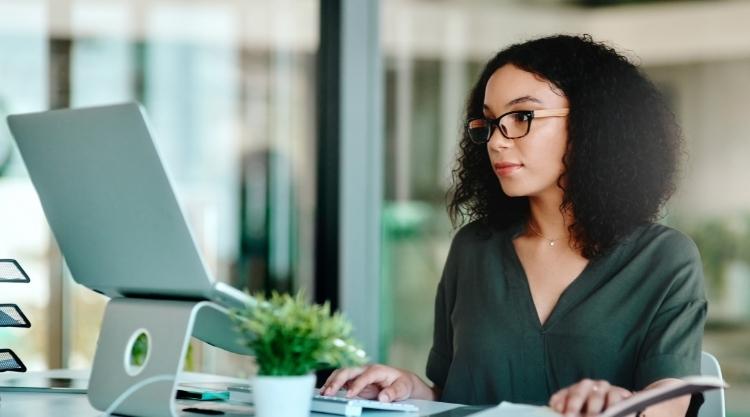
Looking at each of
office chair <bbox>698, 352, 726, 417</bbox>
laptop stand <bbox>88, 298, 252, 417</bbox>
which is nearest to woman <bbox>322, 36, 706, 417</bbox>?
office chair <bbox>698, 352, 726, 417</bbox>

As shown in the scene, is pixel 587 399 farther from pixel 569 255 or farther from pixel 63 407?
pixel 63 407

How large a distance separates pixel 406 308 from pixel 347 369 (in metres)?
2.41

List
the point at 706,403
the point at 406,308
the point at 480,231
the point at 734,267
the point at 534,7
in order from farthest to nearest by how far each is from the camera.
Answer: the point at 406,308 → the point at 534,7 → the point at 734,267 → the point at 480,231 → the point at 706,403

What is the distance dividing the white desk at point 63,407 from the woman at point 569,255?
0.42 ft

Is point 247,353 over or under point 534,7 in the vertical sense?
under

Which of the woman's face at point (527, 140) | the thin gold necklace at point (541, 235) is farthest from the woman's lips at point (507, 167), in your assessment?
the thin gold necklace at point (541, 235)

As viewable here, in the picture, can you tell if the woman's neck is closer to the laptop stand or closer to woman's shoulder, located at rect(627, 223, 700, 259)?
woman's shoulder, located at rect(627, 223, 700, 259)

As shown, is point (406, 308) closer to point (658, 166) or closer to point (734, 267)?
point (734, 267)

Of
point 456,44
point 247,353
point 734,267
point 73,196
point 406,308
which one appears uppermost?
point 456,44

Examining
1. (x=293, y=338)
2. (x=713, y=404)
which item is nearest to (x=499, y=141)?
(x=713, y=404)

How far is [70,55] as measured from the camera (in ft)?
15.6

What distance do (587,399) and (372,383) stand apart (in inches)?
21.1

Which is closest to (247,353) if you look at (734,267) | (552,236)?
(552,236)

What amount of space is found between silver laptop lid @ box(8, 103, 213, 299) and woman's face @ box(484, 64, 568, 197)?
670mm
